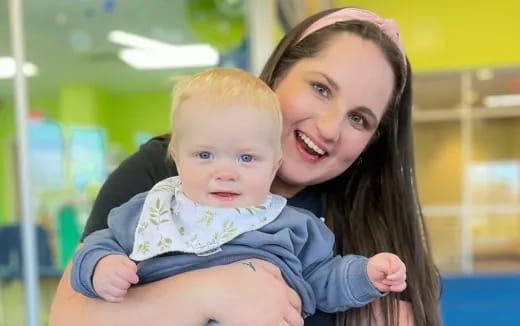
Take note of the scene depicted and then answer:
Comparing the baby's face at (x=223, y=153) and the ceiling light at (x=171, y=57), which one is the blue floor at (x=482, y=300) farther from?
the baby's face at (x=223, y=153)

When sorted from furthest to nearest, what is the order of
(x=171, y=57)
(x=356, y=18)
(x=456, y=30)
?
(x=456, y=30) → (x=171, y=57) → (x=356, y=18)

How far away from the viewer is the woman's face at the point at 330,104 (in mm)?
1127

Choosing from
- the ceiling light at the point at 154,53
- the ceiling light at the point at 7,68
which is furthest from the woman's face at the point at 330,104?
the ceiling light at the point at 154,53

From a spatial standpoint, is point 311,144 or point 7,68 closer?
point 311,144

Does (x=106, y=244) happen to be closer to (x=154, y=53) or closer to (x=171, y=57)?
(x=171, y=57)

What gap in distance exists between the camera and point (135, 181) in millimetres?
1144

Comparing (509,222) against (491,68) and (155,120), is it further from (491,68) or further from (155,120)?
(155,120)

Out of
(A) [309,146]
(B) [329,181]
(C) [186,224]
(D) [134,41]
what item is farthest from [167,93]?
(C) [186,224]

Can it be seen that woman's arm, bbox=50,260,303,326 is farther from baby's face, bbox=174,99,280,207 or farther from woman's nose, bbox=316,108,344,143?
woman's nose, bbox=316,108,344,143

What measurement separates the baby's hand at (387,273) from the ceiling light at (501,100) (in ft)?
16.2

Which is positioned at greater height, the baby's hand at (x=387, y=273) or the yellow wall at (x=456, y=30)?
the yellow wall at (x=456, y=30)

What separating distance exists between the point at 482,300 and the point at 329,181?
9.90 ft

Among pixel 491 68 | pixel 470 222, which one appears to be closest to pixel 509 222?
pixel 470 222

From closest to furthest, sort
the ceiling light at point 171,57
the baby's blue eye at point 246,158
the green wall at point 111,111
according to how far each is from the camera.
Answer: the baby's blue eye at point 246,158 < the ceiling light at point 171,57 < the green wall at point 111,111
